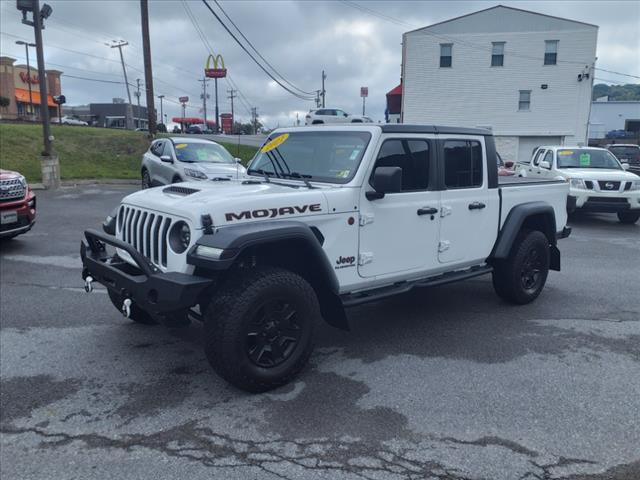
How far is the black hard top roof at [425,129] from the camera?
461cm

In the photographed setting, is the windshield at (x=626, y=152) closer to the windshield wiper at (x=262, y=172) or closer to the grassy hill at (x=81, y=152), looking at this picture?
the grassy hill at (x=81, y=152)

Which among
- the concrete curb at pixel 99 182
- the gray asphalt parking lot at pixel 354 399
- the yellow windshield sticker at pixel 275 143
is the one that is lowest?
the gray asphalt parking lot at pixel 354 399

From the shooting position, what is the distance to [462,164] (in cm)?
523

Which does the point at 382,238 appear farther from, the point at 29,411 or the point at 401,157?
the point at 29,411

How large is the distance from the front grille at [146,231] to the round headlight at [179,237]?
0.16 ft

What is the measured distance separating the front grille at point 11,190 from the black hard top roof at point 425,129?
6.19 m

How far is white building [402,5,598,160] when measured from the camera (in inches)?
1199

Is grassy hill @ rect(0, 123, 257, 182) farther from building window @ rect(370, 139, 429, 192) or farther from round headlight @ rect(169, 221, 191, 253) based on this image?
round headlight @ rect(169, 221, 191, 253)

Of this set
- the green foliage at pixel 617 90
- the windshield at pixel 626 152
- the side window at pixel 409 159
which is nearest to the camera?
the side window at pixel 409 159

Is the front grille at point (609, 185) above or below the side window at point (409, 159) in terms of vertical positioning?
below

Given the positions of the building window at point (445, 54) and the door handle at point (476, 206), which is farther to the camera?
the building window at point (445, 54)

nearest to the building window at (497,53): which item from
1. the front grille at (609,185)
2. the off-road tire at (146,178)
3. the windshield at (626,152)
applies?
the windshield at (626,152)

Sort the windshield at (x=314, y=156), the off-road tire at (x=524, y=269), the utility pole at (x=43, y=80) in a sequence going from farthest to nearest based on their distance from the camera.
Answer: the utility pole at (x=43, y=80) < the off-road tire at (x=524, y=269) < the windshield at (x=314, y=156)

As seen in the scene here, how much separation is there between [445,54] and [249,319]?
31365 millimetres
